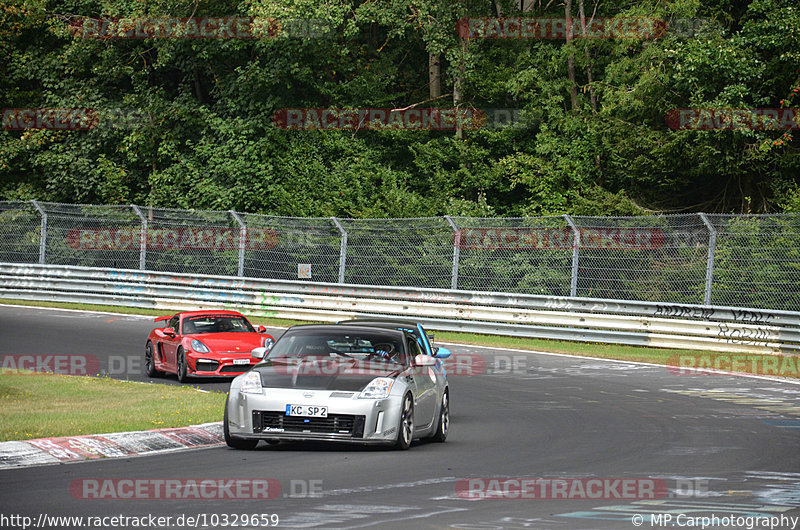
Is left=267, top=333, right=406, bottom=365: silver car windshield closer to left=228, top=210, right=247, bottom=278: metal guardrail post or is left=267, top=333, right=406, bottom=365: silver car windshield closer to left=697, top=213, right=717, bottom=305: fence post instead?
left=697, top=213, right=717, bottom=305: fence post

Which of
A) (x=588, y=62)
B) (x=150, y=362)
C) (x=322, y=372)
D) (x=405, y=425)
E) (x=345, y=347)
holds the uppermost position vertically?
(x=588, y=62)

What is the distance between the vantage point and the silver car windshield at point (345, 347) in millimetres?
Answer: 12492

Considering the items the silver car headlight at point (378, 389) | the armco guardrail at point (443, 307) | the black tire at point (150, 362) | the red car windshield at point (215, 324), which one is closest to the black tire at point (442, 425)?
the silver car headlight at point (378, 389)

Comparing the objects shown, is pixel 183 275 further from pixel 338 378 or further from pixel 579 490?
pixel 579 490

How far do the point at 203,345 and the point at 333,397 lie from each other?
7551 mm

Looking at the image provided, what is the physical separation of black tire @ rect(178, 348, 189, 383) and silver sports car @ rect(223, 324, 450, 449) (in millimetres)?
5852

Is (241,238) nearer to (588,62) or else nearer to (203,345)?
(203,345)

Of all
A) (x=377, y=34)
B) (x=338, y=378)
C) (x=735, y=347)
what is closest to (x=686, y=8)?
(x=735, y=347)

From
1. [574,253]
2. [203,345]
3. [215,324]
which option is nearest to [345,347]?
[203,345]

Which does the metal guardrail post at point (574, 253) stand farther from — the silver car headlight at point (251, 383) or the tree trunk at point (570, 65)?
the silver car headlight at point (251, 383)

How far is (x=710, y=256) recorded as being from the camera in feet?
75.2

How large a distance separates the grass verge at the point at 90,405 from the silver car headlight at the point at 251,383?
1206mm

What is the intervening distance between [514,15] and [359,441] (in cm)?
2867

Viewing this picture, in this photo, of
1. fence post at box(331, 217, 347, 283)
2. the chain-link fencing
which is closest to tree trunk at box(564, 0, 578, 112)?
the chain-link fencing
